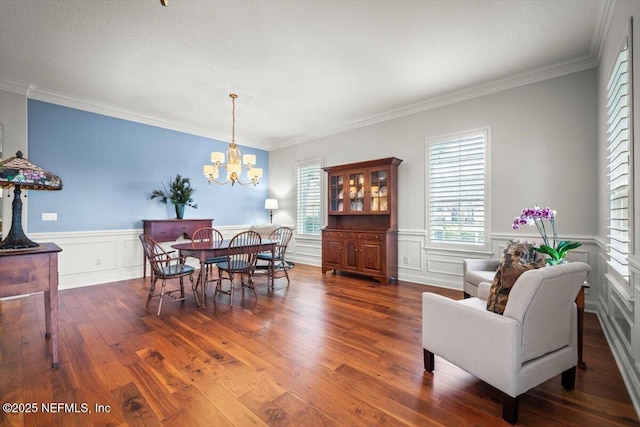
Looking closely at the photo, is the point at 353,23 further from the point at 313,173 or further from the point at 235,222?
the point at 235,222

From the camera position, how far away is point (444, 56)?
3232 mm

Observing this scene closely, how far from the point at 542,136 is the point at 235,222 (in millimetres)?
5641

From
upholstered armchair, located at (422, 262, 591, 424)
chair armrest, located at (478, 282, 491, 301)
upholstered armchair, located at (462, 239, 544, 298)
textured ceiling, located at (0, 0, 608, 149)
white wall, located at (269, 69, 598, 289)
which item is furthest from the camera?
white wall, located at (269, 69, 598, 289)

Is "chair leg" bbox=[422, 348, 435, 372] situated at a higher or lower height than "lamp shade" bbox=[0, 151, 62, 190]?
lower

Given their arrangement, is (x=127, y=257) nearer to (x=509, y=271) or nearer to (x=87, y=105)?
(x=87, y=105)

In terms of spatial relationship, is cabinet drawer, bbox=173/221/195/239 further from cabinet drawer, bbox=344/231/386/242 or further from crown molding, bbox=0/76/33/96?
cabinet drawer, bbox=344/231/386/242

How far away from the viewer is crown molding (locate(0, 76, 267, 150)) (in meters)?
3.84

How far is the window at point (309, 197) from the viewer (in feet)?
20.2

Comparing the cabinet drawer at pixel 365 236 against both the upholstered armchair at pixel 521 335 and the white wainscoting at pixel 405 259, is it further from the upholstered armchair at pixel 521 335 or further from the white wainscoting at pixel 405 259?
the upholstered armchair at pixel 521 335

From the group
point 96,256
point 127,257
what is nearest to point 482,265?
point 127,257

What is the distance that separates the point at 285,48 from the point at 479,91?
109 inches

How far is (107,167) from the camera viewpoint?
15.6ft

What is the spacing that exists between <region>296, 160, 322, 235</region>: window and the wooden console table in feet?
14.6

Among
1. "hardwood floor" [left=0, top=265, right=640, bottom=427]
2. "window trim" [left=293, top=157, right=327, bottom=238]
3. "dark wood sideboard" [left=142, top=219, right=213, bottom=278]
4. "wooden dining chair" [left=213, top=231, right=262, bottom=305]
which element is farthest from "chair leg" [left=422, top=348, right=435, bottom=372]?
"dark wood sideboard" [left=142, top=219, right=213, bottom=278]
